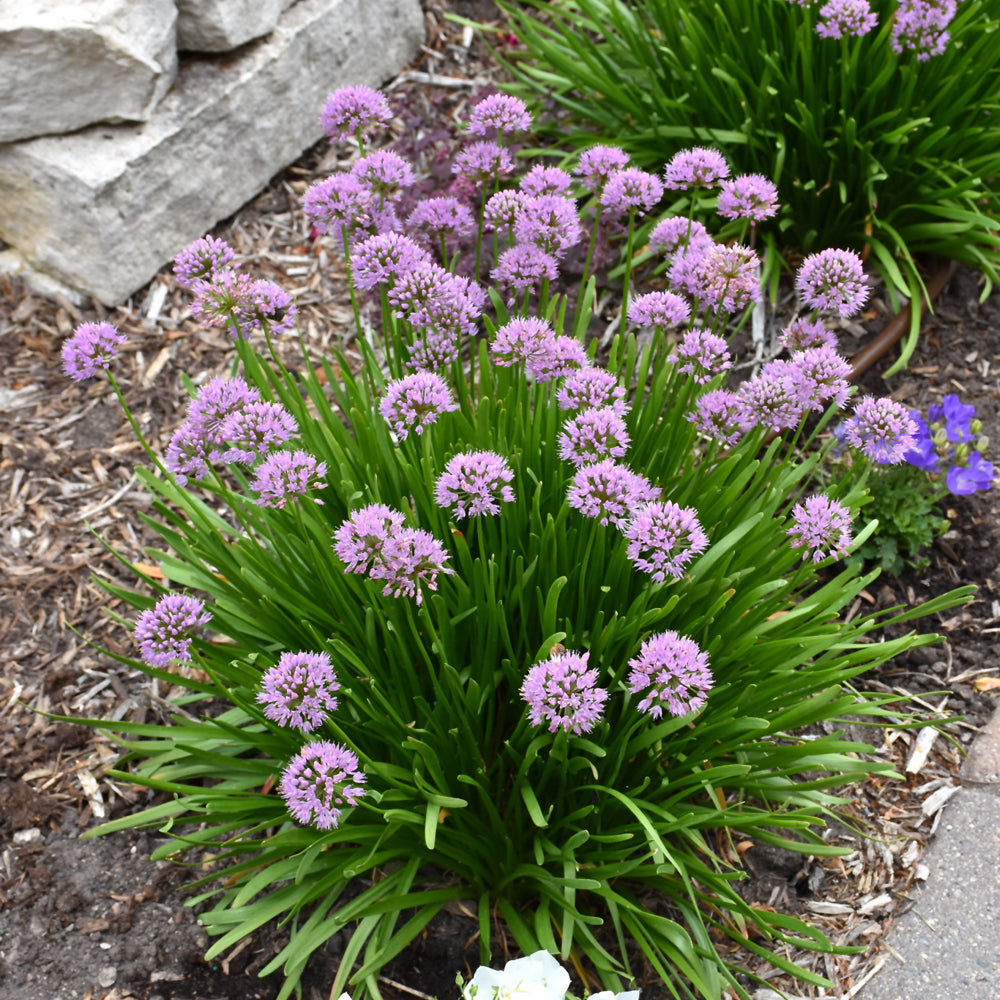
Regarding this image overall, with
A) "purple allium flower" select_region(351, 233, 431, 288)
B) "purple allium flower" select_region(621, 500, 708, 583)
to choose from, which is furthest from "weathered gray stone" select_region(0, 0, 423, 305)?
"purple allium flower" select_region(621, 500, 708, 583)

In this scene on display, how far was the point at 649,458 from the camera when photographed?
9.62 ft

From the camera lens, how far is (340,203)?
2617mm

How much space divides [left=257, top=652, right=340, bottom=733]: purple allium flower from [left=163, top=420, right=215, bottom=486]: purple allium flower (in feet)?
1.75

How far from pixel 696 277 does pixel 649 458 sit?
610mm

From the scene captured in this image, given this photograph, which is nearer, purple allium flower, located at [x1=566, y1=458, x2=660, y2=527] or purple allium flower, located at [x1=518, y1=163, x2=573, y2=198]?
purple allium flower, located at [x1=566, y1=458, x2=660, y2=527]

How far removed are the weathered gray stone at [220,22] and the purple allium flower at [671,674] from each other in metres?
3.65

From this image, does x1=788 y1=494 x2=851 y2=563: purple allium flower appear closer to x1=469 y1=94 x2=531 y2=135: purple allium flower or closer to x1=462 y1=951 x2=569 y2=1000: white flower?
x1=462 y1=951 x2=569 y2=1000: white flower

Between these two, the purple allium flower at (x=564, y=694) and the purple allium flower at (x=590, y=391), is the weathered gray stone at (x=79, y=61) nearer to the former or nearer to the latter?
the purple allium flower at (x=590, y=391)

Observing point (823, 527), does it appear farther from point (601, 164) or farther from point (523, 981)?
point (523, 981)

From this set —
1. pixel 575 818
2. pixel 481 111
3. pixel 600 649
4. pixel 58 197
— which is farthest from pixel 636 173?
pixel 58 197

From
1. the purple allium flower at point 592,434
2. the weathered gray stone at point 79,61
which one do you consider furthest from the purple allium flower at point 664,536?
the weathered gray stone at point 79,61

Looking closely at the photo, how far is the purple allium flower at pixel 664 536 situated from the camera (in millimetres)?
2135

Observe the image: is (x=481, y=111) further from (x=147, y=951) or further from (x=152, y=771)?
(x=147, y=951)

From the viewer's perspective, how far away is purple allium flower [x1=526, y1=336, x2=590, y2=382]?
7.66 ft
